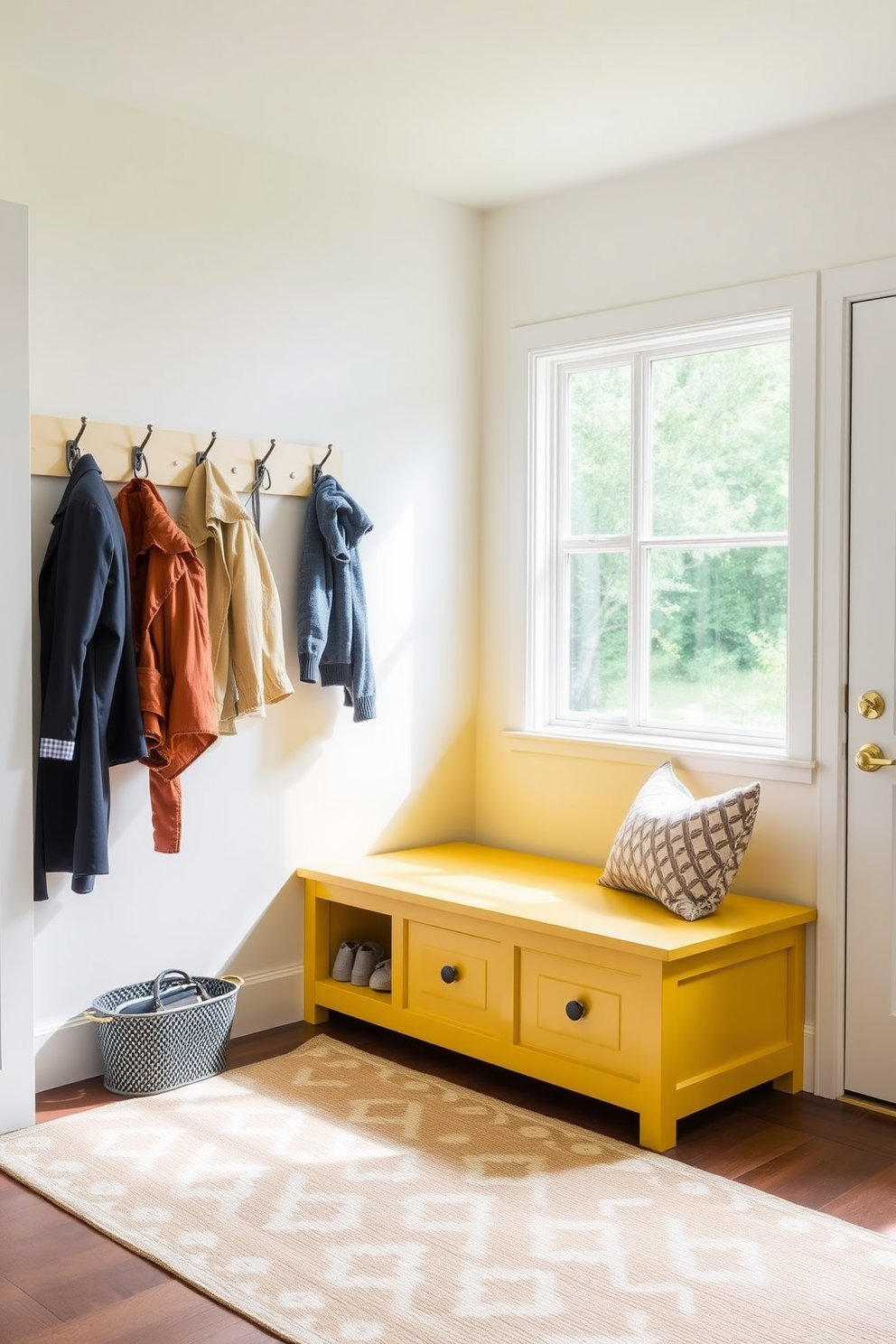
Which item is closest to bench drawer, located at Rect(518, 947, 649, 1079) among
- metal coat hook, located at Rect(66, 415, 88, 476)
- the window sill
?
the window sill

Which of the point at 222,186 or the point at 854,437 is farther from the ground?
the point at 222,186

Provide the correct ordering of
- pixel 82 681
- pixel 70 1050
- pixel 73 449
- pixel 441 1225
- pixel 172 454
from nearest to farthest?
pixel 441 1225
pixel 82 681
pixel 73 449
pixel 70 1050
pixel 172 454

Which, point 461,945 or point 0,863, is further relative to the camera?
point 461,945

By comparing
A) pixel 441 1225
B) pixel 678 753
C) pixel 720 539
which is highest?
pixel 720 539

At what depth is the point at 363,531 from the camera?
3.71 metres

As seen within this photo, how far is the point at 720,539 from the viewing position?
12.0 feet

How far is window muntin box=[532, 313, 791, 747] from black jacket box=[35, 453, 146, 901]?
156 centimetres

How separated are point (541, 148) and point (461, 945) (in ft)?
7.44

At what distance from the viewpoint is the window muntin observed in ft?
11.7

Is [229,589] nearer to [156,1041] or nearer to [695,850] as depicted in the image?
[156,1041]

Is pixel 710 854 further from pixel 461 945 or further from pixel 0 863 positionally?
pixel 0 863

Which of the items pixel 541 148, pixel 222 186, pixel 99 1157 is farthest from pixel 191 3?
pixel 99 1157

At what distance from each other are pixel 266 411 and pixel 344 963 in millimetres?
1652

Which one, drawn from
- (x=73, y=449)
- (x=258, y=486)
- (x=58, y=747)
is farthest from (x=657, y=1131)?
(x=73, y=449)
